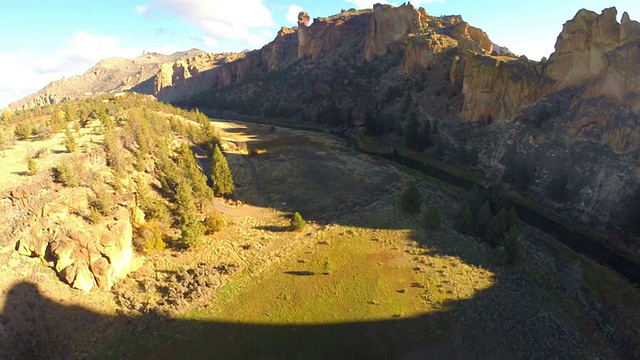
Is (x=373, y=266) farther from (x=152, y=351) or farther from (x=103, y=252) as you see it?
(x=103, y=252)

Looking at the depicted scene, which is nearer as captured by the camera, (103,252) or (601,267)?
(103,252)

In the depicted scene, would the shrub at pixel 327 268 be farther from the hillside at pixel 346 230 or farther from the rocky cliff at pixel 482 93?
the rocky cliff at pixel 482 93

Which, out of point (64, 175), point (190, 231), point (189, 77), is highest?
point (189, 77)

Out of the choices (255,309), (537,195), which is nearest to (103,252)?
(255,309)

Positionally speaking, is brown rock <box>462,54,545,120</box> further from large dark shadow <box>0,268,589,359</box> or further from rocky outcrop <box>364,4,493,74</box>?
large dark shadow <box>0,268,589,359</box>

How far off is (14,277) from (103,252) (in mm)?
5418

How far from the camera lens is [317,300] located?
28.1 m

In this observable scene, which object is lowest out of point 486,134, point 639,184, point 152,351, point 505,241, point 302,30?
point 152,351

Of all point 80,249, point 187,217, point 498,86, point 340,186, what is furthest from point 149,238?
point 498,86

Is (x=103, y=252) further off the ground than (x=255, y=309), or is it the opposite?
(x=103, y=252)

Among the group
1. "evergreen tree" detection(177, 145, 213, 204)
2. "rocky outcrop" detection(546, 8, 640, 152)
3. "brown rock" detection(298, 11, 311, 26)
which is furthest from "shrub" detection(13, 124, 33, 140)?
"brown rock" detection(298, 11, 311, 26)

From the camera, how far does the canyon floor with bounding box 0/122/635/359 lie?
2377 centimetres

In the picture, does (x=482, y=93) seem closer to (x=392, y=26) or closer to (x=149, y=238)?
(x=392, y=26)

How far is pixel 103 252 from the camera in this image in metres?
28.4
